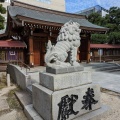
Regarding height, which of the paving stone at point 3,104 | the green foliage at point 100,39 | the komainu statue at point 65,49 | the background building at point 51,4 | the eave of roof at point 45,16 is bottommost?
the paving stone at point 3,104

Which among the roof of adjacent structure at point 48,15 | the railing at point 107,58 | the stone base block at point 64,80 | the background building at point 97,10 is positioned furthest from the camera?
the background building at point 97,10

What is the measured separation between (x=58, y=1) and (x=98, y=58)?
29904 millimetres

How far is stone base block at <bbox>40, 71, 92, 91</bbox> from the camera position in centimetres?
339

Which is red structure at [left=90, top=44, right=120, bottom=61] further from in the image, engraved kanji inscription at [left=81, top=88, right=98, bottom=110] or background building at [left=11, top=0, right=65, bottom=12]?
background building at [left=11, top=0, right=65, bottom=12]

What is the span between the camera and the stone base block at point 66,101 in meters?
3.26

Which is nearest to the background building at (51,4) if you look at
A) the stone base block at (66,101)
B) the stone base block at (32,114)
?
the stone base block at (32,114)

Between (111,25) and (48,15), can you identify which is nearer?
(48,15)

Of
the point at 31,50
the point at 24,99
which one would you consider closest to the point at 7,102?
the point at 24,99

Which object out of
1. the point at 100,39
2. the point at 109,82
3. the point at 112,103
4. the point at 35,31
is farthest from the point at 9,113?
the point at 100,39

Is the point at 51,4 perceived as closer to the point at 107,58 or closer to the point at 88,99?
the point at 107,58

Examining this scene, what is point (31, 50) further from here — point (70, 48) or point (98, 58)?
point (98, 58)

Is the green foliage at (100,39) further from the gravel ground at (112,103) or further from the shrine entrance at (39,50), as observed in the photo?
the gravel ground at (112,103)

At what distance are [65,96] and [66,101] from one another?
Answer: 0.42 ft

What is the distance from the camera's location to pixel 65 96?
134 inches
